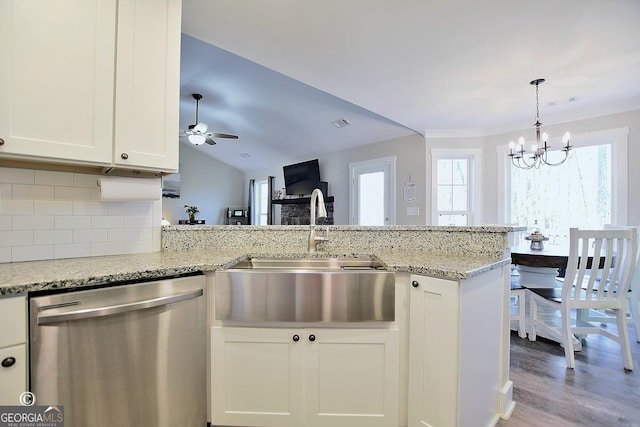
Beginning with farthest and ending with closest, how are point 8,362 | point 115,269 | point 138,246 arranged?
point 138,246, point 115,269, point 8,362

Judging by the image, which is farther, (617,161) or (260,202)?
(260,202)

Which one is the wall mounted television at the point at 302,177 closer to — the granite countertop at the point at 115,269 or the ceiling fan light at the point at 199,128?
the ceiling fan light at the point at 199,128

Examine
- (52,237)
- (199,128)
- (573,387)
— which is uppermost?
(199,128)

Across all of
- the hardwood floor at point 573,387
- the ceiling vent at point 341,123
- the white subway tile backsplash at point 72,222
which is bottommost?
the hardwood floor at point 573,387

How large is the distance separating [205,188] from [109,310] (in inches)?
305

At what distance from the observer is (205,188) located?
8328mm

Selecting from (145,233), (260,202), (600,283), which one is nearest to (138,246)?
(145,233)

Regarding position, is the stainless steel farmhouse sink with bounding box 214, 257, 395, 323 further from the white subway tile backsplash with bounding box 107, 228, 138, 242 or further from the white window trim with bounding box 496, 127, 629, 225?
the white window trim with bounding box 496, 127, 629, 225

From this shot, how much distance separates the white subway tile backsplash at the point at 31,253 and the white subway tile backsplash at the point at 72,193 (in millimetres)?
251

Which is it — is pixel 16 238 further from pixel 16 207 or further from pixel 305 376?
pixel 305 376

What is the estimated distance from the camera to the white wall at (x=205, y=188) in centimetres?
800

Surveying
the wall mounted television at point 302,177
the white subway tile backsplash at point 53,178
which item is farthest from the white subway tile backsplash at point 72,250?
the wall mounted television at point 302,177

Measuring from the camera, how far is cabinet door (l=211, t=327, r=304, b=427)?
1305 millimetres

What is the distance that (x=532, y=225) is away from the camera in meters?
3.91
